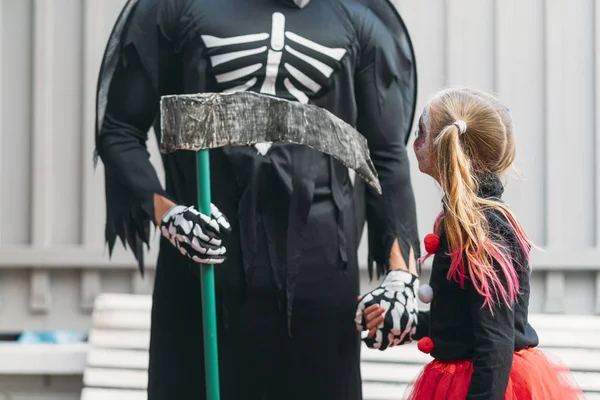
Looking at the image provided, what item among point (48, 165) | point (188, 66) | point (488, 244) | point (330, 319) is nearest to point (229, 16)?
point (188, 66)

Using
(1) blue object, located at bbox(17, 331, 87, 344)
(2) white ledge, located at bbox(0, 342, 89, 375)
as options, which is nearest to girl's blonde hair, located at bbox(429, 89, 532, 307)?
(2) white ledge, located at bbox(0, 342, 89, 375)

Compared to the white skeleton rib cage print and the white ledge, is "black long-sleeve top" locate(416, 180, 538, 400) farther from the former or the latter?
the white ledge

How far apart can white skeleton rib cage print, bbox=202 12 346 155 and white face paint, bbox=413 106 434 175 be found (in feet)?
1.41

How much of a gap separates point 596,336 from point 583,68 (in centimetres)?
88

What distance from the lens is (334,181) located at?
8.06 feet

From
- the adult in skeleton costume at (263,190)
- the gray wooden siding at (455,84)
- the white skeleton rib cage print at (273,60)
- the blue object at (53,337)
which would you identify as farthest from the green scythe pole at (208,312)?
the blue object at (53,337)

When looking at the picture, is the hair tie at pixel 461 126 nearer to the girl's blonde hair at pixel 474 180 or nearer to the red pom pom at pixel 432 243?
the girl's blonde hair at pixel 474 180

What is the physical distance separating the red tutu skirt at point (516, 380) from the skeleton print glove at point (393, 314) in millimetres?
348

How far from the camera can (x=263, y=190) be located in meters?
2.39

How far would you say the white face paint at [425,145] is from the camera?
6.64 ft

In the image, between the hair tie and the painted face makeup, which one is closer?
the hair tie

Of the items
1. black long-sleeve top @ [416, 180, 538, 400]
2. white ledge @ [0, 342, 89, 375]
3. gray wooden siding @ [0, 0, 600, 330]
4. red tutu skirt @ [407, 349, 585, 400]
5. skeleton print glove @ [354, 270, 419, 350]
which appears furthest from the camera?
gray wooden siding @ [0, 0, 600, 330]

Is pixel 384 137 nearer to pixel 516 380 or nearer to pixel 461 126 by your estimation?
pixel 461 126

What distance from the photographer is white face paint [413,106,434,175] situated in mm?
2025
